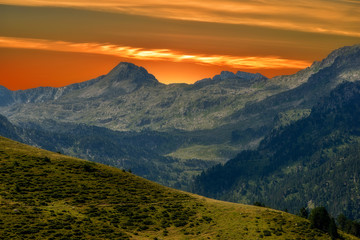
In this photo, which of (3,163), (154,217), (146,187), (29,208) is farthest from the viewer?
(146,187)

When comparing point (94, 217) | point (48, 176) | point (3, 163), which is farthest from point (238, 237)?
point (3, 163)

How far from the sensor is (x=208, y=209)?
160250 millimetres

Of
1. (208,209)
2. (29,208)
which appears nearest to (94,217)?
(29,208)

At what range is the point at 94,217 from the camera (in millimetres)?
137250

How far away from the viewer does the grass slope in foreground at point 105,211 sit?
408 feet

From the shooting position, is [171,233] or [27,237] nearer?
[27,237]

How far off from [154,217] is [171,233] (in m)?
11.0

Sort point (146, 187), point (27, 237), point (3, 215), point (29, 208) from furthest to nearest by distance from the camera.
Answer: point (146, 187)
point (29, 208)
point (3, 215)
point (27, 237)

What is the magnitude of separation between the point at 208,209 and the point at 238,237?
25657 millimetres

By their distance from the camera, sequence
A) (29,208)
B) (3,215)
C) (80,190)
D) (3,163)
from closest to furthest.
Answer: (3,215) → (29,208) → (80,190) → (3,163)

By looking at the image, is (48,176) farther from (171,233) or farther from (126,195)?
(171,233)

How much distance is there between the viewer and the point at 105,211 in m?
144

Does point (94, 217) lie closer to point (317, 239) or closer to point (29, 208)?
point (29, 208)

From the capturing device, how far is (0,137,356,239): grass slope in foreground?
408 ft
